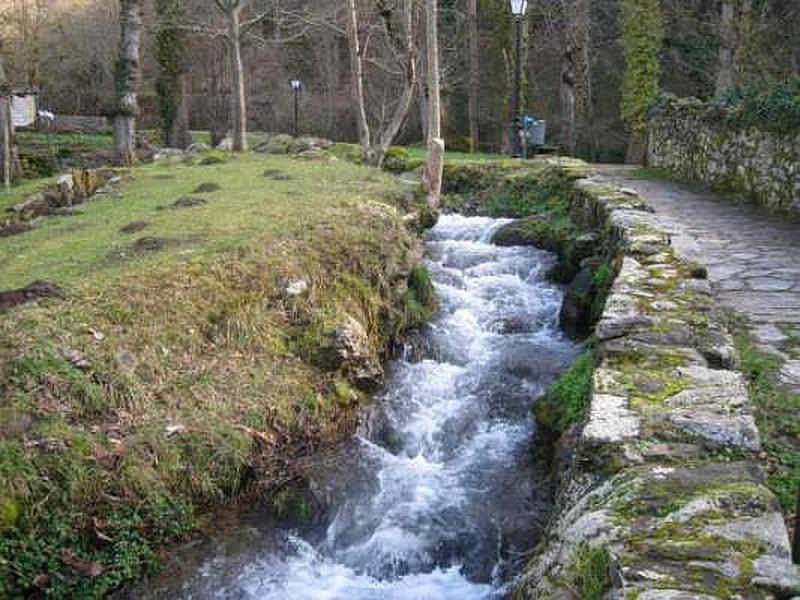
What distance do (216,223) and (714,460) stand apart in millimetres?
6409

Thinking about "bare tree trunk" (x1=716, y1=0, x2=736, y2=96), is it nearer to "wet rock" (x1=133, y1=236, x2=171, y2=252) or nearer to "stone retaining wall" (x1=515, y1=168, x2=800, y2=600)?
"wet rock" (x1=133, y1=236, x2=171, y2=252)

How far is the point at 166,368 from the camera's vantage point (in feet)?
19.1

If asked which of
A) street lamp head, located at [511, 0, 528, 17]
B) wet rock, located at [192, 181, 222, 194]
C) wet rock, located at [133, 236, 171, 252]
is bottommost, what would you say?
wet rock, located at [133, 236, 171, 252]

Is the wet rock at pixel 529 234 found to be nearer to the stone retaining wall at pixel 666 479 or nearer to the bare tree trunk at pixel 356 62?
the stone retaining wall at pixel 666 479

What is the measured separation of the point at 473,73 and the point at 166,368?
24.6 meters

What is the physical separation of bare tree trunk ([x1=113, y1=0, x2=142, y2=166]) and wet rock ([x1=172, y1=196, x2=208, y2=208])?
7138 mm

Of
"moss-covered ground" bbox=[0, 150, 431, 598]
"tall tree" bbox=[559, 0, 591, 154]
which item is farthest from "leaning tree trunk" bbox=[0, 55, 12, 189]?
"tall tree" bbox=[559, 0, 591, 154]

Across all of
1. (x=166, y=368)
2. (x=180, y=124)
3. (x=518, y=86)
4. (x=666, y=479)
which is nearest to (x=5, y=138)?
(x=180, y=124)

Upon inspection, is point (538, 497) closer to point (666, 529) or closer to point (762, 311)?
point (762, 311)

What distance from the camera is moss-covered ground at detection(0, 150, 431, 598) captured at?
4.60 m

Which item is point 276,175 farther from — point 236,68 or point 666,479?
point 666,479

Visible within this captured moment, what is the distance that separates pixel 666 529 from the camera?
278cm

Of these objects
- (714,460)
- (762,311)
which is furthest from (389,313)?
(714,460)

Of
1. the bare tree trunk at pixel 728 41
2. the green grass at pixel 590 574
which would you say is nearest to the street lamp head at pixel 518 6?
the bare tree trunk at pixel 728 41
